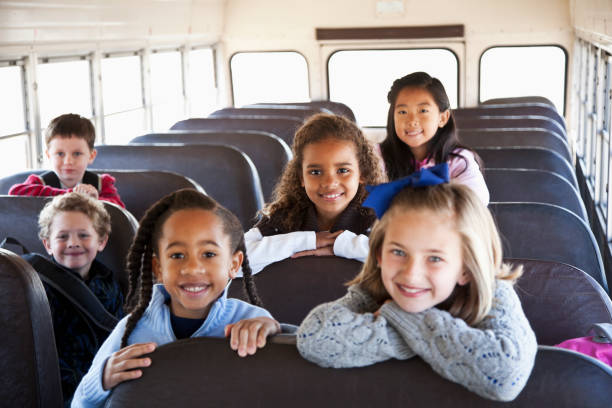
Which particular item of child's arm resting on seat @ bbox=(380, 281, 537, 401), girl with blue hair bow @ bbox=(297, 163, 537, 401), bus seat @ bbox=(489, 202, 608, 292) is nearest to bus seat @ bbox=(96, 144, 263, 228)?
bus seat @ bbox=(489, 202, 608, 292)

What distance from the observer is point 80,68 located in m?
5.40

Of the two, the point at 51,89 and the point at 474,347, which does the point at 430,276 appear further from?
the point at 51,89

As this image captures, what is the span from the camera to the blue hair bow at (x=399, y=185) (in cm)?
158

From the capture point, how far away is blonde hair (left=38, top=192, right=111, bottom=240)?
108 inches

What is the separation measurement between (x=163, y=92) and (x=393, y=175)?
4198 millimetres

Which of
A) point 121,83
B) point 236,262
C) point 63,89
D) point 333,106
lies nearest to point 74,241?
point 236,262

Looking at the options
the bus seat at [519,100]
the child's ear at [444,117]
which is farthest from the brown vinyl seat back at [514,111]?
the child's ear at [444,117]

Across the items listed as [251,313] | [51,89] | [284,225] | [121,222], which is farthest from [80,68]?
[251,313]

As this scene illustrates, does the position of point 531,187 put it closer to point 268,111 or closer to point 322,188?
point 322,188

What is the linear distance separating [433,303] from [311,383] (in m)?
0.28

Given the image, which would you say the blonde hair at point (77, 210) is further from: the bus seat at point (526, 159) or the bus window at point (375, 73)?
the bus window at point (375, 73)

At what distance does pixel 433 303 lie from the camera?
152cm

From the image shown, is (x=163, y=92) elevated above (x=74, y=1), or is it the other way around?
(x=74, y=1)

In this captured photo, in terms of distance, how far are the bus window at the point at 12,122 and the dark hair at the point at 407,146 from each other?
2.12 m
